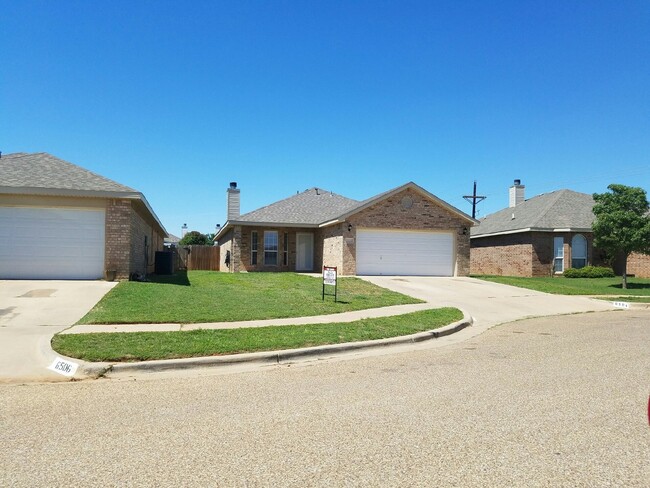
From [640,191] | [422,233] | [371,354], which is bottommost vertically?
[371,354]

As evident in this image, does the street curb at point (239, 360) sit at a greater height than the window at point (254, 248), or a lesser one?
lesser

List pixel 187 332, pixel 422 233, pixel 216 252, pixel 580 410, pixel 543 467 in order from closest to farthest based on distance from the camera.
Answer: pixel 543 467, pixel 580 410, pixel 187 332, pixel 422 233, pixel 216 252

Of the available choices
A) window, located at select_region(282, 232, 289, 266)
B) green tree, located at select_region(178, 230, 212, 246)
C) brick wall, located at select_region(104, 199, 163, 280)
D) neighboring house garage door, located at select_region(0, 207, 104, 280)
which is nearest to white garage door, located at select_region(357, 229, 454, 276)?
window, located at select_region(282, 232, 289, 266)

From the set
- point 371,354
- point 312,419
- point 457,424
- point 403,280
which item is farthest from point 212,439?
point 403,280

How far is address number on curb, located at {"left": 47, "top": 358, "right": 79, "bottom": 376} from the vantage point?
6695 millimetres

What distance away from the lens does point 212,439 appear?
4344 mm

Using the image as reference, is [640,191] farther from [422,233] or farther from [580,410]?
[580,410]

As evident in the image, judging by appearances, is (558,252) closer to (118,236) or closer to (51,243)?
(118,236)

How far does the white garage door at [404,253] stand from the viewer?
23.5 meters

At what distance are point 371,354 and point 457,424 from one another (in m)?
3.70

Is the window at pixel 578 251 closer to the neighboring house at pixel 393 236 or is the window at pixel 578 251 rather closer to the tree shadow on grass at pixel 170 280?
the neighboring house at pixel 393 236

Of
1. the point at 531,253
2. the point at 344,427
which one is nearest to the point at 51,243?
the point at 344,427

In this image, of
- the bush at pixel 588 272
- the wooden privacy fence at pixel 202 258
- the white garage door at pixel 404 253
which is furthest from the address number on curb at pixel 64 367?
the wooden privacy fence at pixel 202 258

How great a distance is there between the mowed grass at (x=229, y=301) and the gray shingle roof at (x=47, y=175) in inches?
140
